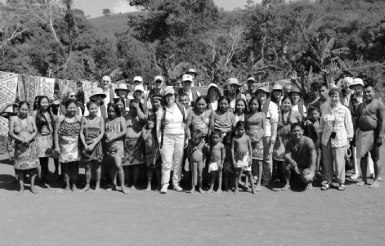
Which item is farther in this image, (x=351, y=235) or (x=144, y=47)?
(x=144, y=47)

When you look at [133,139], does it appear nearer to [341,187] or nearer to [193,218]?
[193,218]

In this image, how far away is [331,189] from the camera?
6.60 meters

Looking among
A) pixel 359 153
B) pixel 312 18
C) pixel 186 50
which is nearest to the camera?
pixel 359 153

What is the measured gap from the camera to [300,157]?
6.64m

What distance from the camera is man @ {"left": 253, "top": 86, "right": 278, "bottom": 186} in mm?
6738

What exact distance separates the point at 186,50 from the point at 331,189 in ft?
65.4

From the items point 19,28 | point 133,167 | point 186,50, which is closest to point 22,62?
point 19,28

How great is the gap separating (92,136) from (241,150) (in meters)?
2.52

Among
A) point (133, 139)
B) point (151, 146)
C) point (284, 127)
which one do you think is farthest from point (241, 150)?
point (133, 139)

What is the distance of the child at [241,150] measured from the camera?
6.32 metres

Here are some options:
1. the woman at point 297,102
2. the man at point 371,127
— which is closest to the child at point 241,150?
the woman at point 297,102

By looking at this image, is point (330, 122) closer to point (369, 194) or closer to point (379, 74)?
point (369, 194)

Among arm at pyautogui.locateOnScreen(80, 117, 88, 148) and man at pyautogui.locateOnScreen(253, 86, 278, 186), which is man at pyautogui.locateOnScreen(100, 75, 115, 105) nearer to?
arm at pyautogui.locateOnScreen(80, 117, 88, 148)

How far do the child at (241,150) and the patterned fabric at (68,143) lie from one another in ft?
8.74
